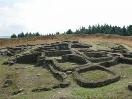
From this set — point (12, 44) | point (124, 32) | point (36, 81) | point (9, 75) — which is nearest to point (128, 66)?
point (36, 81)

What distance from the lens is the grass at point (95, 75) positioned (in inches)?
776

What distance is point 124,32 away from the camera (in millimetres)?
50562

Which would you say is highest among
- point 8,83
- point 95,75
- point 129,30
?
point 129,30

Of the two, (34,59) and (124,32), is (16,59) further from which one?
(124,32)

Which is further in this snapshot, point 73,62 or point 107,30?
point 107,30

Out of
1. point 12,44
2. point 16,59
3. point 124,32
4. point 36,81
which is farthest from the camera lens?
point 124,32

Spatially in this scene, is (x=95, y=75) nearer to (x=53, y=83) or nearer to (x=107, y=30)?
(x=53, y=83)

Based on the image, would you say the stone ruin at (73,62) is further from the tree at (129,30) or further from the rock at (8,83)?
the tree at (129,30)

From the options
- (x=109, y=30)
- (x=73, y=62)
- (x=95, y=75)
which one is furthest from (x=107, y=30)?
(x=95, y=75)

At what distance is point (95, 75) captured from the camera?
2034cm

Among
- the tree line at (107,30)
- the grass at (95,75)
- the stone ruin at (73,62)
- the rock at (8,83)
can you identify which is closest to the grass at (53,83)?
the grass at (95,75)

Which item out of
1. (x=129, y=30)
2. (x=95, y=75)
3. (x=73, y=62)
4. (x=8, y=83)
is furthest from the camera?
(x=129, y=30)

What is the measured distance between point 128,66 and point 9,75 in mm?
8625

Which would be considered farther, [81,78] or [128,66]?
[128,66]
